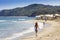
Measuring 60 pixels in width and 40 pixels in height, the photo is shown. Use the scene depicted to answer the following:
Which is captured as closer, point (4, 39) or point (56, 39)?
point (56, 39)

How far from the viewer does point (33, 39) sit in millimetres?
16359

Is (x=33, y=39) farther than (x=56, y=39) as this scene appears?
Yes

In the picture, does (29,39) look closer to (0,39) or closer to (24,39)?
(24,39)

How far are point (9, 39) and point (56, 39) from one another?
443cm

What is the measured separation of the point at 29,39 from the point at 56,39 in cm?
270

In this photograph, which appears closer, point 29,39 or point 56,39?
point 56,39

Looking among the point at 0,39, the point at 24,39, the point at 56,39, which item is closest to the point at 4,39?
the point at 0,39

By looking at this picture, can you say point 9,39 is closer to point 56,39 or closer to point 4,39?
point 4,39

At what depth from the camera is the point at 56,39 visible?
14.7 meters

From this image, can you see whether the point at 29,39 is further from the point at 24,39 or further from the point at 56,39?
the point at 56,39

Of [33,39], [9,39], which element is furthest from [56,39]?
[9,39]

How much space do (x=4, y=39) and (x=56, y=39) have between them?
4.81m

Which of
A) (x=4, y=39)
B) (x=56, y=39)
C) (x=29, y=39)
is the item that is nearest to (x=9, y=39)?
(x=4, y=39)

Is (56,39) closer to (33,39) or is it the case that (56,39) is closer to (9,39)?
(33,39)
